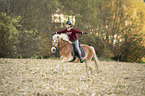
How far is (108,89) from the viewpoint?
21.5ft

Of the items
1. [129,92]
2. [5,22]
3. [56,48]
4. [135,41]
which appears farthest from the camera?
[135,41]

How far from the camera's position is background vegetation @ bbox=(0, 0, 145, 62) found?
19.0 meters

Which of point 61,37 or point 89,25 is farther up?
point 89,25

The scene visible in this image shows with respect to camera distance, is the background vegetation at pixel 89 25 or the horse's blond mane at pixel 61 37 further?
the background vegetation at pixel 89 25

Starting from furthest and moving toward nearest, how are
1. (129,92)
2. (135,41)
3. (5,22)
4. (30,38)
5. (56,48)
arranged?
(135,41) → (30,38) → (5,22) → (56,48) → (129,92)

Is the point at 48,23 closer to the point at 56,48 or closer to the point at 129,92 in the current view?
the point at 56,48

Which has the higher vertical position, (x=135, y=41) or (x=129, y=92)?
(x=135, y=41)

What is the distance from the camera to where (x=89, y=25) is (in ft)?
69.1

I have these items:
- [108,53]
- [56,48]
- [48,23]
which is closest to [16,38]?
[48,23]

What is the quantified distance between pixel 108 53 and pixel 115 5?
5.94 m

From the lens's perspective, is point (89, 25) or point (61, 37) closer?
point (61, 37)

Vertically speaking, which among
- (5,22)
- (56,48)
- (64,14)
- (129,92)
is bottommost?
(129,92)

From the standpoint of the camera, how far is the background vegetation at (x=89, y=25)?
19031 mm

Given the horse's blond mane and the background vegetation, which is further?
the background vegetation
